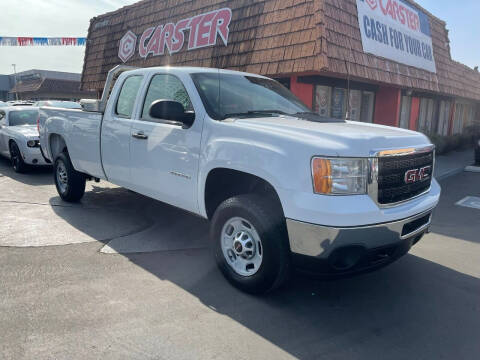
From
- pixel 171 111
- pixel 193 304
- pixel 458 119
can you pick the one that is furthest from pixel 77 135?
pixel 458 119

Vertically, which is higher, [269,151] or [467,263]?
[269,151]

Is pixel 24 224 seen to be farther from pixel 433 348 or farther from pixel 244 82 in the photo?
pixel 433 348

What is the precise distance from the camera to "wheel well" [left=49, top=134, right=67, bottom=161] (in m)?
6.39

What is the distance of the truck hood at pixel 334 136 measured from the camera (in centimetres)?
301

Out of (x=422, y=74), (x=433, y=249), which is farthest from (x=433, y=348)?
(x=422, y=74)

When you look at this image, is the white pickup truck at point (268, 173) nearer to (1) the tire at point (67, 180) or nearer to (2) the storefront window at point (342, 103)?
(1) the tire at point (67, 180)

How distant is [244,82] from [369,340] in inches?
115

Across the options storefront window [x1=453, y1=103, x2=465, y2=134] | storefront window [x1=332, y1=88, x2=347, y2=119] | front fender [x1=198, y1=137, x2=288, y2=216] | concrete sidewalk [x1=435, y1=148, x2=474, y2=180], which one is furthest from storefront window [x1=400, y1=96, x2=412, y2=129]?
front fender [x1=198, y1=137, x2=288, y2=216]

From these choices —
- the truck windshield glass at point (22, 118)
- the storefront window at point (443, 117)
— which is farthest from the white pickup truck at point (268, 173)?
the storefront window at point (443, 117)

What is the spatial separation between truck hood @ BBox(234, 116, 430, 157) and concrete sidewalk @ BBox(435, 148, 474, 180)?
7553 millimetres

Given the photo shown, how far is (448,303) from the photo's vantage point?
11.7 feet

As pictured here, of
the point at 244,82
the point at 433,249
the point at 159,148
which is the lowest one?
the point at 433,249

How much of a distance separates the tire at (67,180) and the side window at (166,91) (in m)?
2.18

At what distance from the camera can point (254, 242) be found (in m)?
3.43
